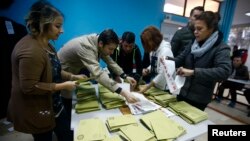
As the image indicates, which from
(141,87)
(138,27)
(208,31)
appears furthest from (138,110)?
(138,27)

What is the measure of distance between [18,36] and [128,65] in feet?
5.03

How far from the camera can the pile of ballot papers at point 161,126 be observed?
0.91 meters

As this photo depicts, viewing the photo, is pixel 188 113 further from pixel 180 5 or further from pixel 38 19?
pixel 180 5

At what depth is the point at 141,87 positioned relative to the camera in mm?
1622

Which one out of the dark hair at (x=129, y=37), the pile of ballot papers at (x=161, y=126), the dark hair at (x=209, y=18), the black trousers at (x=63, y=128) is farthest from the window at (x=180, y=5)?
the black trousers at (x=63, y=128)

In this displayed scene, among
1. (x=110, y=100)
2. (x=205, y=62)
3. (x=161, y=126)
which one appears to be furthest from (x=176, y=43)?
(x=161, y=126)

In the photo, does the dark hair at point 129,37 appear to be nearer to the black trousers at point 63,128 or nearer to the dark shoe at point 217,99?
the black trousers at point 63,128

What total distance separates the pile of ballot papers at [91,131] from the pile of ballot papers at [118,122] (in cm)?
4

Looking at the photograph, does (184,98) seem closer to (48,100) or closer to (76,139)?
(76,139)

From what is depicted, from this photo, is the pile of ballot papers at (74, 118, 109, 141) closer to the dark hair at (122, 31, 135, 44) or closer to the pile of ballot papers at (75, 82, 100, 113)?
the pile of ballot papers at (75, 82, 100, 113)

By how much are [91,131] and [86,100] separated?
0.41 m

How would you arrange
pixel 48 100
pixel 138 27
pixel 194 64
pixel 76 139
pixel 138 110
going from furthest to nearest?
1. pixel 138 27
2. pixel 194 64
3. pixel 138 110
4. pixel 48 100
5. pixel 76 139

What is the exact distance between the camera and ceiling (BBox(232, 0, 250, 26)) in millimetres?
4840

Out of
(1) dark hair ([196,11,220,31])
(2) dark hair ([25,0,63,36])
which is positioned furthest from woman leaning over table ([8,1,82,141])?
(1) dark hair ([196,11,220,31])
